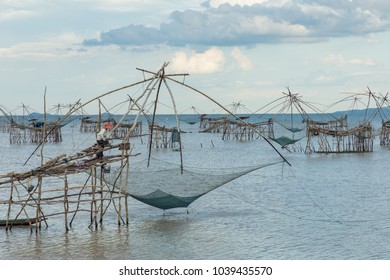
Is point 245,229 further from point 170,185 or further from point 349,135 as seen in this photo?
point 349,135

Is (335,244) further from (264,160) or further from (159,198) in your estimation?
(264,160)

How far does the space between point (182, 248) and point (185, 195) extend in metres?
1.35

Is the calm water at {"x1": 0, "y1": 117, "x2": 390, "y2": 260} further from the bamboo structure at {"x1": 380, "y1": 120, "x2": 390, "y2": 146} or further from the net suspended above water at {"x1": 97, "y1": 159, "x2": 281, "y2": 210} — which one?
the bamboo structure at {"x1": 380, "y1": 120, "x2": 390, "y2": 146}

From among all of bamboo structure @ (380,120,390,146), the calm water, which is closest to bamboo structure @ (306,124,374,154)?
bamboo structure @ (380,120,390,146)

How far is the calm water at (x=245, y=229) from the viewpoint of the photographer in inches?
346

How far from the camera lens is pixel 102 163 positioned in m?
9.23

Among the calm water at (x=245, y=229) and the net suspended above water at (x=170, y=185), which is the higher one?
the net suspended above water at (x=170, y=185)

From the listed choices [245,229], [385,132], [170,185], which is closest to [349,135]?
[385,132]

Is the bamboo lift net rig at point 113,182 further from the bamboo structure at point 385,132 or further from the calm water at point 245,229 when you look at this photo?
the bamboo structure at point 385,132

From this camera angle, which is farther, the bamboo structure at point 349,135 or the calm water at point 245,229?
the bamboo structure at point 349,135

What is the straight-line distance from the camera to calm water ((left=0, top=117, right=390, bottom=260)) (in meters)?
8.80

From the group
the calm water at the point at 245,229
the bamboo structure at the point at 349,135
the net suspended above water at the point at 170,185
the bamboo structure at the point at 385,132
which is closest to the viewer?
the calm water at the point at 245,229

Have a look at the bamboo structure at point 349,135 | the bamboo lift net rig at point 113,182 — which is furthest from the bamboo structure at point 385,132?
the bamboo lift net rig at point 113,182

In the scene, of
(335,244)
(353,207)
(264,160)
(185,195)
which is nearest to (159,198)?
(185,195)
